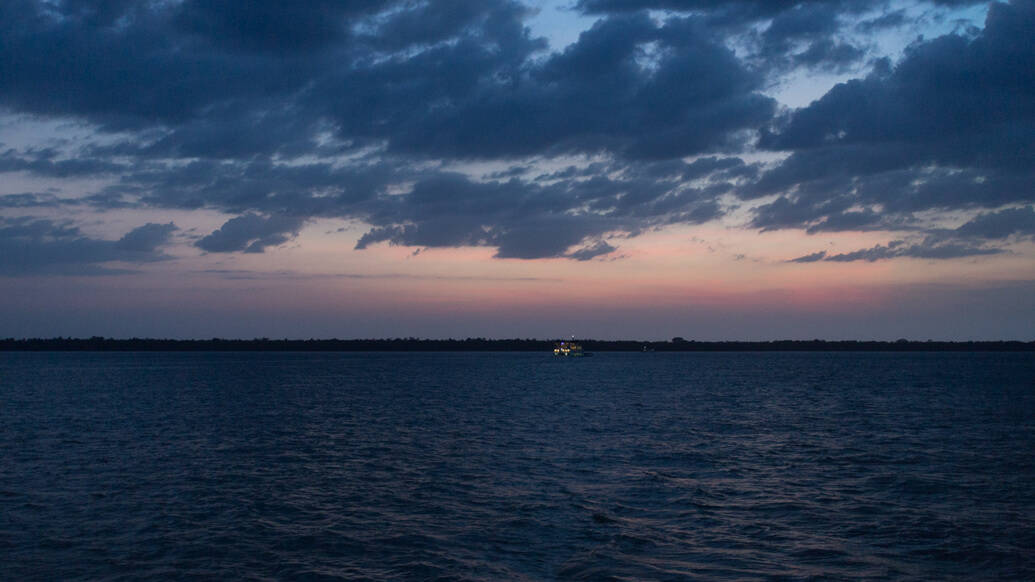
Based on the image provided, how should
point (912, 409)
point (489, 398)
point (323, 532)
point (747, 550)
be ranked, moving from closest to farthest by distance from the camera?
point (747, 550)
point (323, 532)
point (912, 409)
point (489, 398)

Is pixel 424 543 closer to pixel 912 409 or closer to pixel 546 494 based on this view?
pixel 546 494

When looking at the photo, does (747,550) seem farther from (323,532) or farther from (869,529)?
(323,532)

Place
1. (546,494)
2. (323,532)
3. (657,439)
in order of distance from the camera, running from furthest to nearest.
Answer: (657,439) → (546,494) → (323,532)

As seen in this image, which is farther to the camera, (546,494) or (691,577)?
(546,494)

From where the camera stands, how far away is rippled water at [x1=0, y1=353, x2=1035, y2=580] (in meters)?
18.9

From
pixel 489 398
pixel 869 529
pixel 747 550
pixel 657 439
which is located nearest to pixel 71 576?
pixel 747 550

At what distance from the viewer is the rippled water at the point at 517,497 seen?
1889cm

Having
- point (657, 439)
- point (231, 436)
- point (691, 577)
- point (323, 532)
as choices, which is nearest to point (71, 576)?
point (323, 532)

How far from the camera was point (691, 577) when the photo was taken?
17547 millimetres

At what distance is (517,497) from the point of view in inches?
1059

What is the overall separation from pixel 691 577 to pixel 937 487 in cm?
1682

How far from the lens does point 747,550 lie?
1980cm

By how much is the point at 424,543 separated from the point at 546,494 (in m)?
7.55

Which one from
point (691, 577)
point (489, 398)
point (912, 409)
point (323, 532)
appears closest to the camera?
point (691, 577)
